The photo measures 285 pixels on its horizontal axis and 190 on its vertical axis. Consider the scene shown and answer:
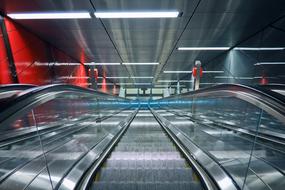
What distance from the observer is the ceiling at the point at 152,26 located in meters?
5.87

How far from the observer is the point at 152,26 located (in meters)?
7.54

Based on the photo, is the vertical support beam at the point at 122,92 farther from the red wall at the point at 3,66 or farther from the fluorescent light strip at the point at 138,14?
the fluorescent light strip at the point at 138,14

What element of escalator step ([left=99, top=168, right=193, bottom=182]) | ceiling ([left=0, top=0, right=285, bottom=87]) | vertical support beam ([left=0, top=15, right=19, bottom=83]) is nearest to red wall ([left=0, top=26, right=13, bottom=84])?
vertical support beam ([left=0, top=15, right=19, bottom=83])

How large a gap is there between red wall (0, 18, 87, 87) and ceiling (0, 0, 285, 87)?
13.1 inches

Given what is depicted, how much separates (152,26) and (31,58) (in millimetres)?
4571

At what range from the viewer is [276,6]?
6.09 m

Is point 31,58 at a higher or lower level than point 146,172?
higher

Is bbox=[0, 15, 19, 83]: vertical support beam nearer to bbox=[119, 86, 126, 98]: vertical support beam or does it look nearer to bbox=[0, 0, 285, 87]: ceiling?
bbox=[0, 0, 285, 87]: ceiling

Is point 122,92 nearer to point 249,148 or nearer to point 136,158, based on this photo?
point 136,158

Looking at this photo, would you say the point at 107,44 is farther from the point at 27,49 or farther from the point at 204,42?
the point at 204,42

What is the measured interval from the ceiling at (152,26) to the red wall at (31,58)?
33 cm

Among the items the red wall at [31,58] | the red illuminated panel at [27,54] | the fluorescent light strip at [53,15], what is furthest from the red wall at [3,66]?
the fluorescent light strip at [53,15]

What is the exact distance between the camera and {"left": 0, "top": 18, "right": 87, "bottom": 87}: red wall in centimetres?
687

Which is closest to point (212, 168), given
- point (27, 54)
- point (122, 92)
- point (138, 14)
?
point (138, 14)
